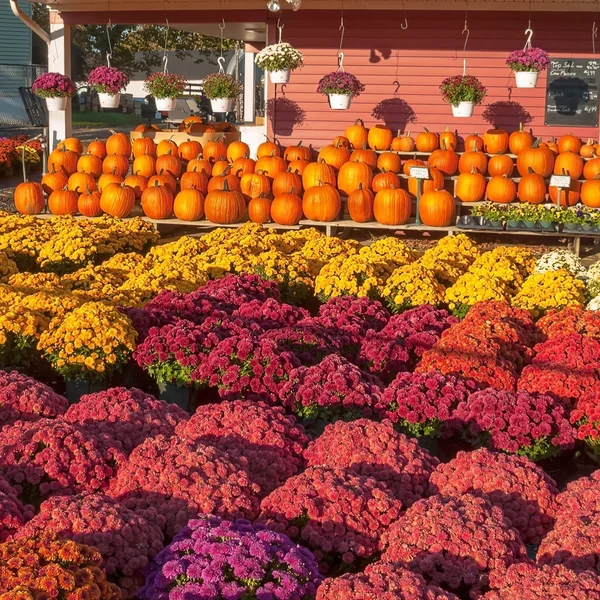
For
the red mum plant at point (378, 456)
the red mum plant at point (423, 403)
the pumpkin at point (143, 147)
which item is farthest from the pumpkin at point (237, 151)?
the red mum plant at point (378, 456)

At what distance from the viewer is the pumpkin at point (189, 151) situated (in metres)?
13.4

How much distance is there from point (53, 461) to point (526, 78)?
943 cm

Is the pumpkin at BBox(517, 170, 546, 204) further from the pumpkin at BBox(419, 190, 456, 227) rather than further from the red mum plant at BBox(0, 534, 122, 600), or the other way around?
the red mum plant at BBox(0, 534, 122, 600)

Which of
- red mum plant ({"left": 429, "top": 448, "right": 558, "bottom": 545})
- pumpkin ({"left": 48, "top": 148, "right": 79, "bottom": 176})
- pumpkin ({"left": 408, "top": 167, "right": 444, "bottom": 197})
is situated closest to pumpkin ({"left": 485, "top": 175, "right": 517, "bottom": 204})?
pumpkin ({"left": 408, "top": 167, "right": 444, "bottom": 197})

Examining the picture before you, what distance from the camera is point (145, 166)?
1304cm

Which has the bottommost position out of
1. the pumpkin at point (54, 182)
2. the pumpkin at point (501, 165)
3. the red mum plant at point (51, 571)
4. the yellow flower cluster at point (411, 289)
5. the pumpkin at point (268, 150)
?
the red mum plant at point (51, 571)

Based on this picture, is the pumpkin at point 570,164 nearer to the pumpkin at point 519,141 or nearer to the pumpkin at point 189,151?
the pumpkin at point 519,141

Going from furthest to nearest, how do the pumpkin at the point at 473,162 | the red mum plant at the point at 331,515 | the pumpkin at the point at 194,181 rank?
the pumpkin at the point at 473,162 < the pumpkin at the point at 194,181 < the red mum plant at the point at 331,515

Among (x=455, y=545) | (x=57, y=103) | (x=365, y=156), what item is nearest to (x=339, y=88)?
(x=365, y=156)

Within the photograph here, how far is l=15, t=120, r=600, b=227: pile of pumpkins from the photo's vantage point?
11.8m

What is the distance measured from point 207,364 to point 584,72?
910cm

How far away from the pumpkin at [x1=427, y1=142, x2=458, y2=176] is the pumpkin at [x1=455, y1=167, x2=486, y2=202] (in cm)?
41

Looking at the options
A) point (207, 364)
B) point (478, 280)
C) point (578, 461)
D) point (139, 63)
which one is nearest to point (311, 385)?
point (207, 364)

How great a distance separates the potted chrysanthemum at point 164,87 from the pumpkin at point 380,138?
278 centimetres
